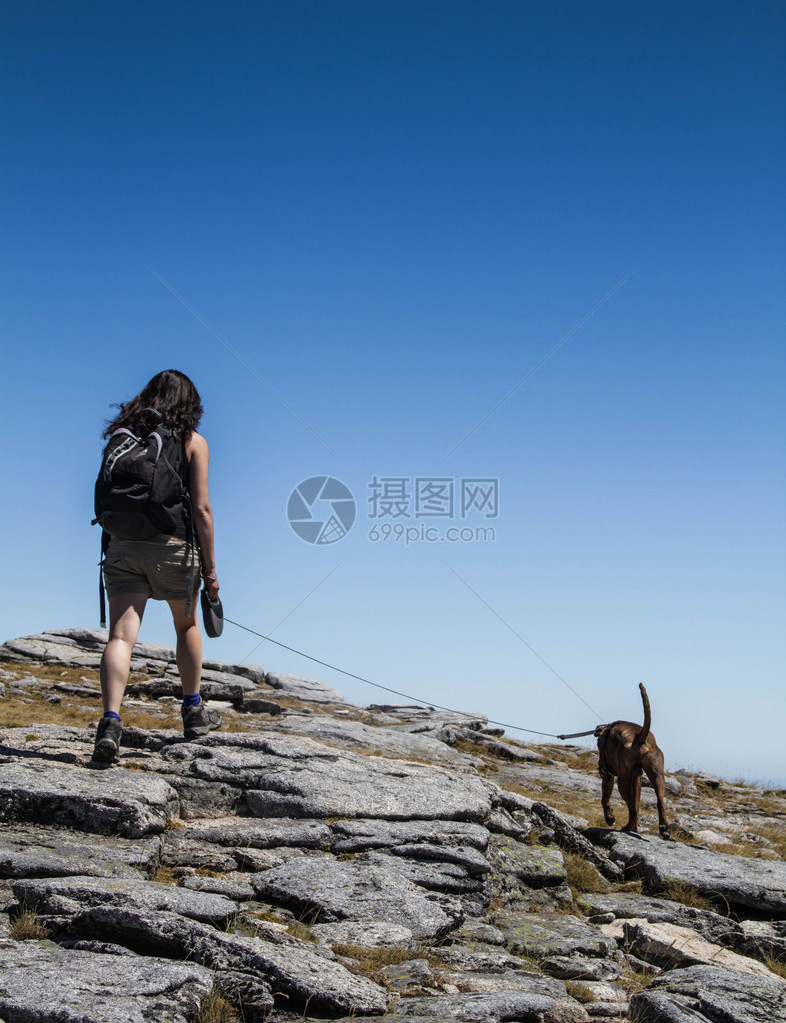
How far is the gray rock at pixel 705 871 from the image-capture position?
709 cm

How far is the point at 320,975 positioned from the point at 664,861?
15.9 ft

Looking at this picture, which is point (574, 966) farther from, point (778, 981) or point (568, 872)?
point (568, 872)

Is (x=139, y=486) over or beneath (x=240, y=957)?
over

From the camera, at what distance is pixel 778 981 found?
506cm

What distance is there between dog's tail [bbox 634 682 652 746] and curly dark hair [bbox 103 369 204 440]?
17.9 feet

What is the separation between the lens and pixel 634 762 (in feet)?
29.7

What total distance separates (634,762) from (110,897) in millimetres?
6555

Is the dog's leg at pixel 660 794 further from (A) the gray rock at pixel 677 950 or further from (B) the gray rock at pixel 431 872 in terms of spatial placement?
(B) the gray rock at pixel 431 872

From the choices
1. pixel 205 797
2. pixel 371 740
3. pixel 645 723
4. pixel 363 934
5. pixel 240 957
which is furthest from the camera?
pixel 371 740

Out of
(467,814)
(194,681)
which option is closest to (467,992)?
(467,814)

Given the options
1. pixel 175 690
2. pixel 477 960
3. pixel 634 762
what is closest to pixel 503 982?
pixel 477 960

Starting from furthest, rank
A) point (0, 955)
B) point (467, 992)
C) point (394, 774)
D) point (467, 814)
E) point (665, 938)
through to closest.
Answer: point (394, 774) → point (467, 814) → point (665, 938) → point (467, 992) → point (0, 955)

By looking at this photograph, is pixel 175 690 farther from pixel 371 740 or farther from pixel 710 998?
pixel 710 998

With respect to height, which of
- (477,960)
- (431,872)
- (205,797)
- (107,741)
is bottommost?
(477,960)
